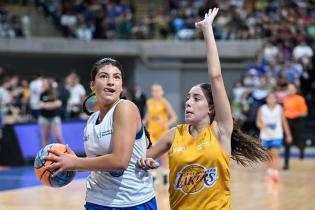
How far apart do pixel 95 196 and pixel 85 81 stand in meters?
25.4

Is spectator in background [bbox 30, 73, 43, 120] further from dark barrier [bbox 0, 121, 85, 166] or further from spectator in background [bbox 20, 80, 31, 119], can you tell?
dark barrier [bbox 0, 121, 85, 166]

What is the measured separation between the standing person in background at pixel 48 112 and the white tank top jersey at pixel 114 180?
40.7 ft

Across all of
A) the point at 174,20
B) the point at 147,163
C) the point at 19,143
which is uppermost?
the point at 174,20

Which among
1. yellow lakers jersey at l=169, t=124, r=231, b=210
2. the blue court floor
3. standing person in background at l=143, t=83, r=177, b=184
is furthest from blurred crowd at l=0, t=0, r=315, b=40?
yellow lakers jersey at l=169, t=124, r=231, b=210

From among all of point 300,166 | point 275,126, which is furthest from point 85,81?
point 275,126

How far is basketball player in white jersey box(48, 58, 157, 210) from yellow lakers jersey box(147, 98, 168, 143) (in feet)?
29.6

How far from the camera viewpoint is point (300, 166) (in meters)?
17.9

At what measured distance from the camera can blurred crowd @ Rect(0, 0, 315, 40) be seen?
1084 inches

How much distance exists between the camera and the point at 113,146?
4.56 meters

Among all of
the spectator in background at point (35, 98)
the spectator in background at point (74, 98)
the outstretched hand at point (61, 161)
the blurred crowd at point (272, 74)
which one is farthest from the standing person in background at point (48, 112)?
the outstretched hand at point (61, 161)

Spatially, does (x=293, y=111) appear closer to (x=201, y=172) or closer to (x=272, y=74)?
(x=272, y=74)

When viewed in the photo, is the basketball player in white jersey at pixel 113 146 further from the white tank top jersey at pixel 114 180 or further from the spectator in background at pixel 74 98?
the spectator in background at pixel 74 98

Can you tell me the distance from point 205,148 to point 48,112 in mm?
12612

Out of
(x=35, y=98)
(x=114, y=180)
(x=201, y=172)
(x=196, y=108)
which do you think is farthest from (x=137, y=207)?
(x=35, y=98)
